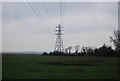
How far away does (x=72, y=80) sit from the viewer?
44.1ft

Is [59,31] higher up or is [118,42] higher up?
→ [59,31]

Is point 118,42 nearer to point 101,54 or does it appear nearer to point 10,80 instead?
point 101,54

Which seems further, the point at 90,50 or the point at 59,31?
the point at 90,50

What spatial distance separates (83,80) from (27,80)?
3.62 meters

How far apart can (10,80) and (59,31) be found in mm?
41706

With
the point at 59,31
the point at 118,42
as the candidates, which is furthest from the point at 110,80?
the point at 59,31

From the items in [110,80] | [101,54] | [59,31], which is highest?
[59,31]

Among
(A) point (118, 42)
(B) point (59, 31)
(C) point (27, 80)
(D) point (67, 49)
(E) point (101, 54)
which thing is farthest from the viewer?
(D) point (67, 49)

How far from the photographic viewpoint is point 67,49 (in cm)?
8069

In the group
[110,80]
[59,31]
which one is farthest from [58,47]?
[110,80]

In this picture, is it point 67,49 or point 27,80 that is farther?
point 67,49

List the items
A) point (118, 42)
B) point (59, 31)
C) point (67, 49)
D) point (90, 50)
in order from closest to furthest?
1. point (118, 42)
2. point (59, 31)
3. point (90, 50)
4. point (67, 49)

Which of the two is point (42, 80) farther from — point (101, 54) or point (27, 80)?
point (101, 54)

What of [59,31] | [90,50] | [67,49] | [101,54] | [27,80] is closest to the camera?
[27,80]
